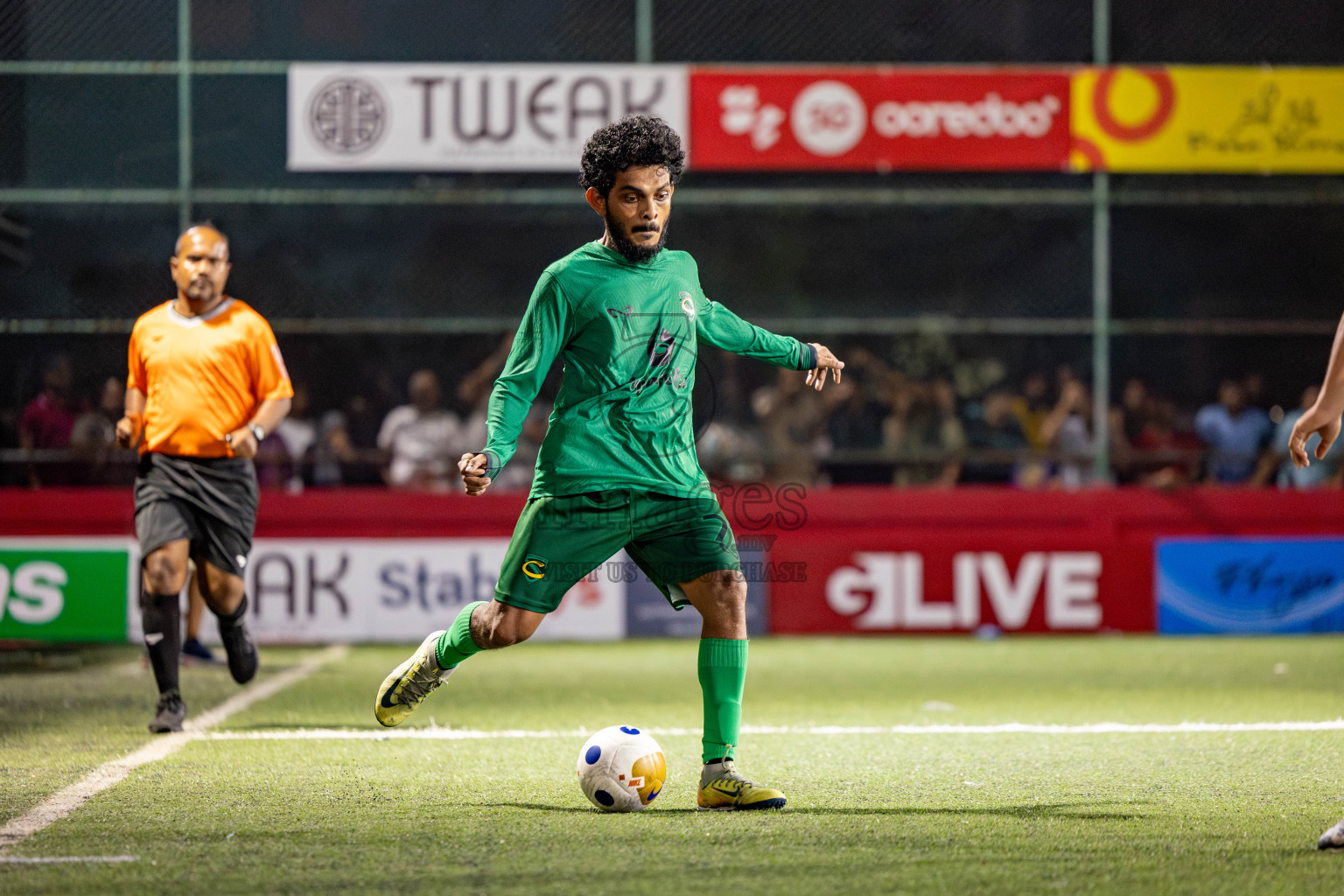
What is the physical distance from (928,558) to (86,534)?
640cm

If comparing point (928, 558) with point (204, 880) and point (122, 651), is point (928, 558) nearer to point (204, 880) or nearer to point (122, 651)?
point (122, 651)

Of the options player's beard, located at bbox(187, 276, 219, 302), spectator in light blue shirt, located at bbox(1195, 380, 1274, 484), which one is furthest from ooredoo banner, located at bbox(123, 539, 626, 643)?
spectator in light blue shirt, located at bbox(1195, 380, 1274, 484)

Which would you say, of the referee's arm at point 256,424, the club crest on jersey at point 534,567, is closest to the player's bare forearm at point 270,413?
the referee's arm at point 256,424

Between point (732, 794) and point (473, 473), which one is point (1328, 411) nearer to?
point (732, 794)

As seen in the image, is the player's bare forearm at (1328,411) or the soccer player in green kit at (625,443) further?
the soccer player in green kit at (625,443)

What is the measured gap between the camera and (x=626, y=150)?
202 inches

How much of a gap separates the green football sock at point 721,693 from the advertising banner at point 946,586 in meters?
7.30

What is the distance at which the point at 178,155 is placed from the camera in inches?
533

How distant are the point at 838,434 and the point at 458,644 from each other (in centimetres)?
834

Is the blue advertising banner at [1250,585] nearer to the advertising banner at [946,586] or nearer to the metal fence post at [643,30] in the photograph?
the advertising banner at [946,586]

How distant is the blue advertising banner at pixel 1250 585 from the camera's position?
12.5 m

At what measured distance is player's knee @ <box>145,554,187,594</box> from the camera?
7.13 m

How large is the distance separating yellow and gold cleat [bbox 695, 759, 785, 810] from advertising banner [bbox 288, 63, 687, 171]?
28.9 feet

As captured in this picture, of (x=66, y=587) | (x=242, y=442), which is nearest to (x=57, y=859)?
(x=242, y=442)
